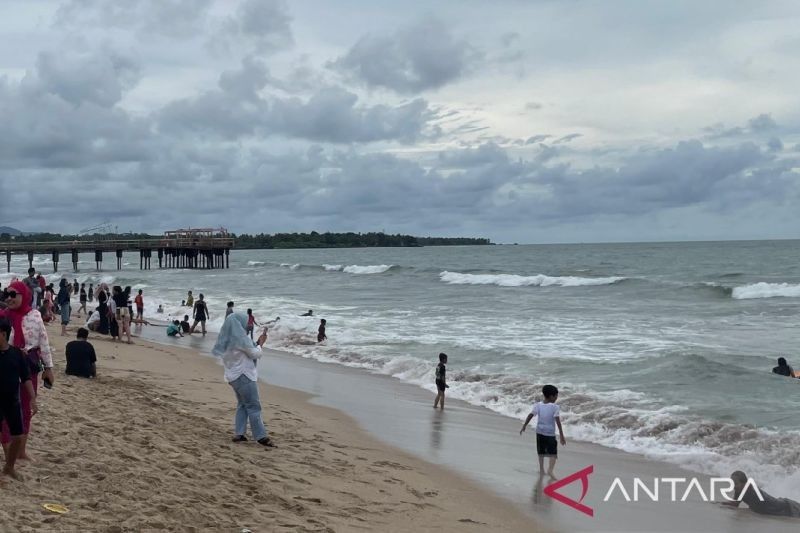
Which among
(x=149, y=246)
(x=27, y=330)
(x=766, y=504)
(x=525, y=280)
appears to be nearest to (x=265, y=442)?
(x=27, y=330)

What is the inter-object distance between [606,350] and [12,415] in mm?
15204

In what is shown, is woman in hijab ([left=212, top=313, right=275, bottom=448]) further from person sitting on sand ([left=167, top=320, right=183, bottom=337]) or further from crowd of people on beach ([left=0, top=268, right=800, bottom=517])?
person sitting on sand ([left=167, top=320, right=183, bottom=337])

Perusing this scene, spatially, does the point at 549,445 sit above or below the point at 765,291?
below

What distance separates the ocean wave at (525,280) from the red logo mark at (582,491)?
41.1 metres

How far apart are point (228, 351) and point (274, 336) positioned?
15704 millimetres

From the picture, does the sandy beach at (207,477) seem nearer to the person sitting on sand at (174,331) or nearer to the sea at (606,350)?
the sea at (606,350)

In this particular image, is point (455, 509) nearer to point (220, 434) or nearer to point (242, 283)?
point (220, 434)

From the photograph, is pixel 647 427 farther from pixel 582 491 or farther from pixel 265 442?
pixel 265 442

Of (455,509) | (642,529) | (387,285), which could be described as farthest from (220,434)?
(387,285)

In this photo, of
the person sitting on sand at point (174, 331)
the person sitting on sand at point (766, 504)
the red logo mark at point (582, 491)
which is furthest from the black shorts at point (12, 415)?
the person sitting on sand at point (174, 331)

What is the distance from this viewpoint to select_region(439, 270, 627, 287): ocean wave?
49812mm

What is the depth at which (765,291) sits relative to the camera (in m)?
40.7

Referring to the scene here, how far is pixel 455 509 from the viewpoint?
6.82m

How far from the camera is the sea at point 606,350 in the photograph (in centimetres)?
1043
